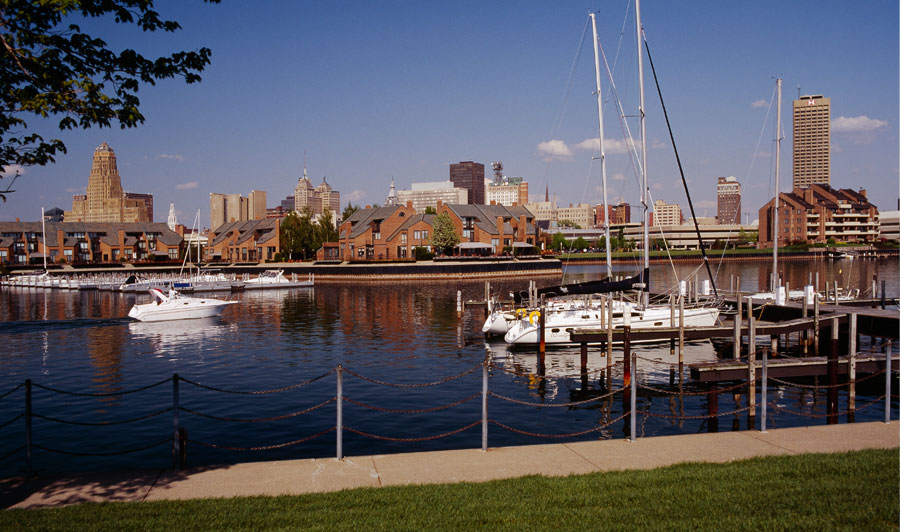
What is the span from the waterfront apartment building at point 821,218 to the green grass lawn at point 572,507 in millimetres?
183930

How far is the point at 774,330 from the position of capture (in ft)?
95.7

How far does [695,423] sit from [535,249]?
107099mm

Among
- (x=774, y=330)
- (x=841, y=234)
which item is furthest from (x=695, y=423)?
(x=841, y=234)

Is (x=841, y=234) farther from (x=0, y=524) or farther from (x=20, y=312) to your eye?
(x=0, y=524)

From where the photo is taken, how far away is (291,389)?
87.3 ft

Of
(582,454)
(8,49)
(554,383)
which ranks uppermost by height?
(8,49)

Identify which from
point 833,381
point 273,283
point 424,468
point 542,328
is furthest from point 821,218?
point 424,468

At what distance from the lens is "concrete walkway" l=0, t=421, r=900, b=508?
10.4 meters

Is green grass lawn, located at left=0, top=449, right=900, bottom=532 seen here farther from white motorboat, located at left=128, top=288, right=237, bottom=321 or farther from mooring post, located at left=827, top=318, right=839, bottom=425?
white motorboat, located at left=128, top=288, right=237, bottom=321

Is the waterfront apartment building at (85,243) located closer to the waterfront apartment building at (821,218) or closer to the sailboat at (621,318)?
the sailboat at (621,318)

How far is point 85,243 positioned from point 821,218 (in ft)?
606

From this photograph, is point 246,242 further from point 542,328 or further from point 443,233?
point 542,328

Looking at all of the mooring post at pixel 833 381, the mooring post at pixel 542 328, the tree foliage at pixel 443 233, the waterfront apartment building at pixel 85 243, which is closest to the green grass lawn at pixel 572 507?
the mooring post at pixel 833 381

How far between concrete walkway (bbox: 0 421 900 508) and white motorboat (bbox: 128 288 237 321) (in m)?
41.9
